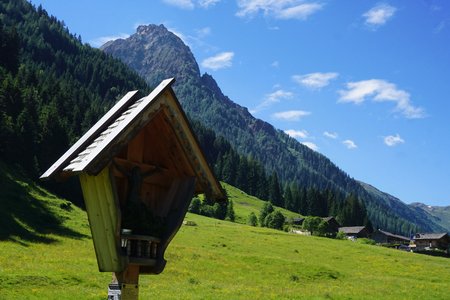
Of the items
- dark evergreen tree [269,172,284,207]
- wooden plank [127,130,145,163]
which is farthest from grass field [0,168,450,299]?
dark evergreen tree [269,172,284,207]

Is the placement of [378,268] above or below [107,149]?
below

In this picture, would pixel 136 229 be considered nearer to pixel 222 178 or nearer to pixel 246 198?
pixel 246 198

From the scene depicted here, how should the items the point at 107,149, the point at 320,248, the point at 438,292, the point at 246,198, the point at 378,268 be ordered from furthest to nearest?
the point at 246,198 → the point at 320,248 → the point at 378,268 → the point at 438,292 → the point at 107,149

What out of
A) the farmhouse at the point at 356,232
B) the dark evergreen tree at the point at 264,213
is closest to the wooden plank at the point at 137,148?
the dark evergreen tree at the point at 264,213

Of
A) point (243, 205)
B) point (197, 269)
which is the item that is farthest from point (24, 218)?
point (243, 205)

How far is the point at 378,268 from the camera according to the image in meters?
56.1

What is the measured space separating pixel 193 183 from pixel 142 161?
79 cm

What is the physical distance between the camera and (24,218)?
52.0m

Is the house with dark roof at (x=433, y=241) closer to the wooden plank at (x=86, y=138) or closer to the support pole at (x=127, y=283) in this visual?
the wooden plank at (x=86, y=138)

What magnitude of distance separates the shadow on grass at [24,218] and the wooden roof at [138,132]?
38124 mm

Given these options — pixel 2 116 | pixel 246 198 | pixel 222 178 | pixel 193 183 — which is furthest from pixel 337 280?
pixel 222 178

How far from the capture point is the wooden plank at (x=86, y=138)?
21.6 feet

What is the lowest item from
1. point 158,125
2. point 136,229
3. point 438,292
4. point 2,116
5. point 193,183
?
point 438,292

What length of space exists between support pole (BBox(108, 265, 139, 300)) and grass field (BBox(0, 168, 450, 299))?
1855 centimetres
